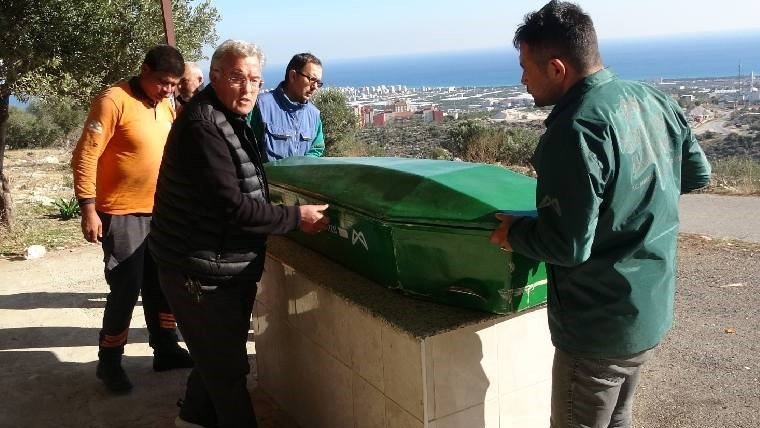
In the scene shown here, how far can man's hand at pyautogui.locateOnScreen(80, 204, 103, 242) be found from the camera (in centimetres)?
338

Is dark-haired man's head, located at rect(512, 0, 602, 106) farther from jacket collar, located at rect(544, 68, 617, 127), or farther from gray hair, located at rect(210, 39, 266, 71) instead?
gray hair, located at rect(210, 39, 266, 71)

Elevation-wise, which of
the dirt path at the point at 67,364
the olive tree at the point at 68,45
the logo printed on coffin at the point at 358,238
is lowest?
the dirt path at the point at 67,364

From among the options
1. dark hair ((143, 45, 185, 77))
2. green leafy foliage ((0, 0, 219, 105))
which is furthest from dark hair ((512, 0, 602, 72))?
green leafy foliage ((0, 0, 219, 105))

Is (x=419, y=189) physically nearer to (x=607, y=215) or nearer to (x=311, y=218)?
(x=311, y=218)

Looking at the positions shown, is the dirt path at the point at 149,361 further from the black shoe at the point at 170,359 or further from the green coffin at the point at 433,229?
the green coffin at the point at 433,229

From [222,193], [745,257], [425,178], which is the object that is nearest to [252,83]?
[222,193]

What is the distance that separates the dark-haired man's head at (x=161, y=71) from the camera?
10.9ft

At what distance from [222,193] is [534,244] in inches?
43.0

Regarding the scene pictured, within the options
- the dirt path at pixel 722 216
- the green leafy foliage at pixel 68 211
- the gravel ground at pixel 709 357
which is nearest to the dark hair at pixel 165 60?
the gravel ground at pixel 709 357

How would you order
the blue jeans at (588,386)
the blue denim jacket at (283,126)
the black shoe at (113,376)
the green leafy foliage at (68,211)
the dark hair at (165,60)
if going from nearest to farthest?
1. the blue jeans at (588,386)
2. the dark hair at (165,60)
3. the black shoe at (113,376)
4. the blue denim jacket at (283,126)
5. the green leafy foliage at (68,211)

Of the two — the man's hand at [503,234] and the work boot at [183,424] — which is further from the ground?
the man's hand at [503,234]

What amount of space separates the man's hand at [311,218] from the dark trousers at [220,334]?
322 mm

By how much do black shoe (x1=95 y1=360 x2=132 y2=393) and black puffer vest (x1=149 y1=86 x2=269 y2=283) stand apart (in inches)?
56.0

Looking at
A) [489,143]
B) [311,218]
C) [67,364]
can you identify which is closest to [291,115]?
[311,218]
